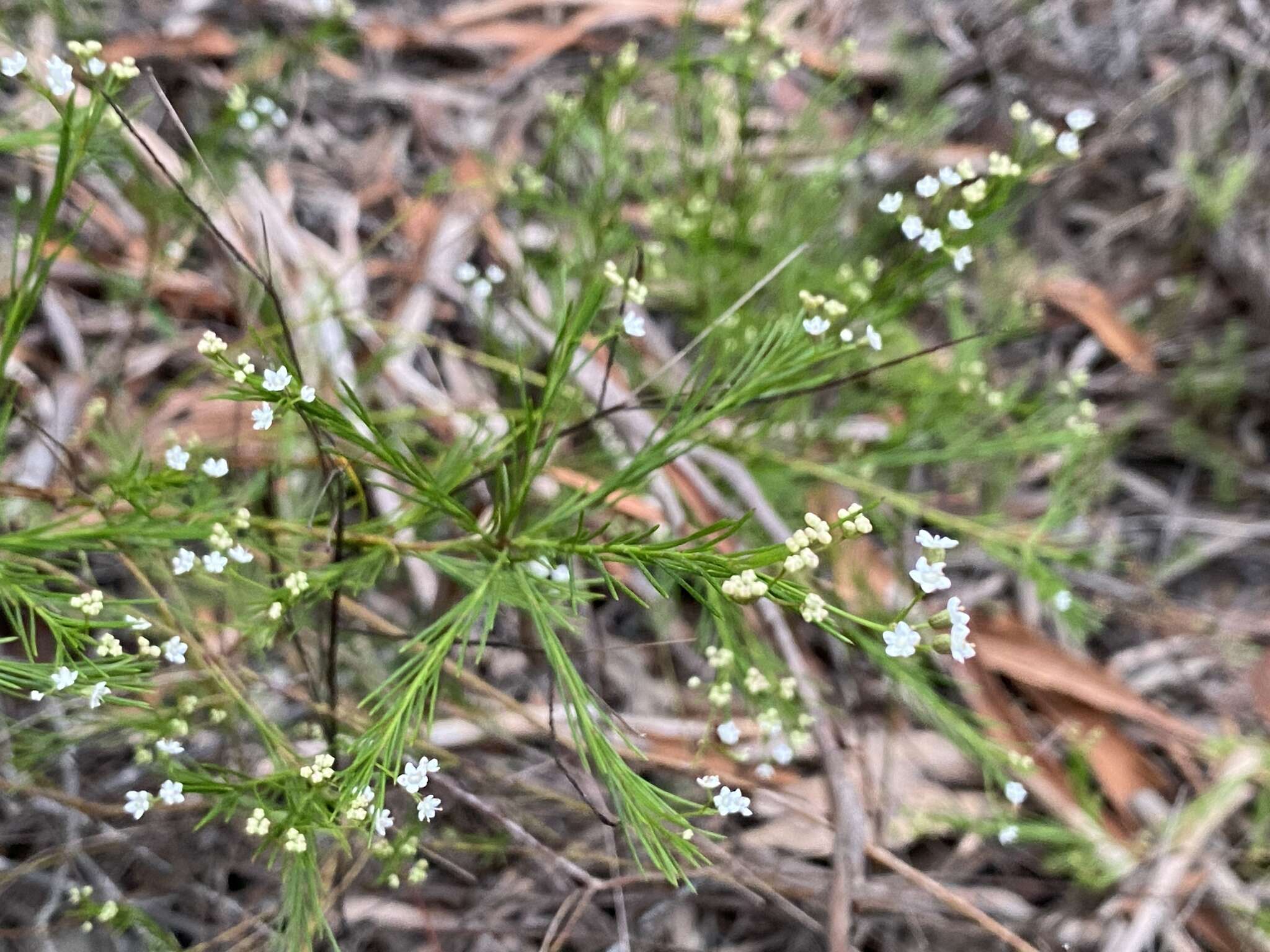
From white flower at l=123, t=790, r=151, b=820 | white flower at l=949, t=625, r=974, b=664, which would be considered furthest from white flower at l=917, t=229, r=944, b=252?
white flower at l=123, t=790, r=151, b=820

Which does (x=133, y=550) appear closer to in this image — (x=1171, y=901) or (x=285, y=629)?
(x=285, y=629)

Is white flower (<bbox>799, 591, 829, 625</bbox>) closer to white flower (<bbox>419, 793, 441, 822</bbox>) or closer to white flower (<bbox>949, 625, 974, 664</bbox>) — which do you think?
white flower (<bbox>949, 625, 974, 664</bbox>)

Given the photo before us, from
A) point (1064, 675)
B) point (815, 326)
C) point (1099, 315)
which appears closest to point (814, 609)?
point (815, 326)

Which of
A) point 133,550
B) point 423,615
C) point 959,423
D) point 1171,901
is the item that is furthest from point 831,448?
point 133,550

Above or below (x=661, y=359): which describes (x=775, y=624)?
below

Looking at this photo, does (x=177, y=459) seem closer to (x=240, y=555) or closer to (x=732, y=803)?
(x=240, y=555)

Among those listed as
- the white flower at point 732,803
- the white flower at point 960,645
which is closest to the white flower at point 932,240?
the white flower at point 960,645
